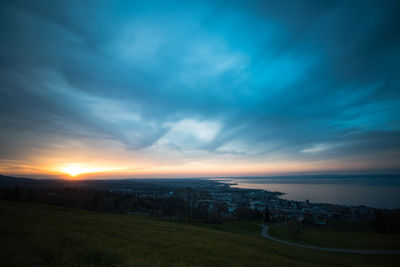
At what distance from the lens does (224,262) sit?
7645mm

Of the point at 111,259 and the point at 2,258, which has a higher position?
the point at 2,258

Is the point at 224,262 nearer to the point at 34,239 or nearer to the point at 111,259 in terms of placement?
the point at 111,259

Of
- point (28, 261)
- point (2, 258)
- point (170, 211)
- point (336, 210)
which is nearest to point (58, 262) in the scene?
point (28, 261)

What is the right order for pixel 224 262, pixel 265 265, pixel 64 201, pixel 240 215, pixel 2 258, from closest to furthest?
pixel 2 258 → pixel 224 262 → pixel 265 265 → pixel 64 201 → pixel 240 215

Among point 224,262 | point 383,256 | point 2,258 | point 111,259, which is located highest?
point 2,258

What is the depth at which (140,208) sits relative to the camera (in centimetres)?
7494

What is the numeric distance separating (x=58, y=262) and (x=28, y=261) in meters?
0.65

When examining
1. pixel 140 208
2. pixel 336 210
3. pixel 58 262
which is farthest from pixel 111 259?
pixel 336 210

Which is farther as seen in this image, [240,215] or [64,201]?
[240,215]

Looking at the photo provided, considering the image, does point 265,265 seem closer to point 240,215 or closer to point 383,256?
point 383,256

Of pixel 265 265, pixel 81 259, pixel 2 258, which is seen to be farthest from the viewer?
pixel 265 265

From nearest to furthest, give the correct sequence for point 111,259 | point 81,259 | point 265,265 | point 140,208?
1. point 81,259
2. point 111,259
3. point 265,265
4. point 140,208

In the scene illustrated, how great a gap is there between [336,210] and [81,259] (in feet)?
347

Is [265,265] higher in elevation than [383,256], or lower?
higher
